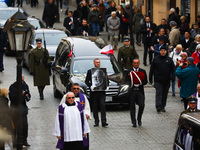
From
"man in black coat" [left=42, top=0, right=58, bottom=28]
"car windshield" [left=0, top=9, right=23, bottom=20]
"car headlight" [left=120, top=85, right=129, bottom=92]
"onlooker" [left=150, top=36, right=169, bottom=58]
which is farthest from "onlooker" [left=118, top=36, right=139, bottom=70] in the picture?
"man in black coat" [left=42, top=0, right=58, bottom=28]

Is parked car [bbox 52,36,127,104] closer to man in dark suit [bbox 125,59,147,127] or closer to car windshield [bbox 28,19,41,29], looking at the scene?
man in dark suit [bbox 125,59,147,127]

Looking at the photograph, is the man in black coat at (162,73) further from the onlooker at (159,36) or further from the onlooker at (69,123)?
the onlooker at (69,123)

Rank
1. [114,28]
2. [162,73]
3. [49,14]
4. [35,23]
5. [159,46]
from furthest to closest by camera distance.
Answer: [49,14] < [114,28] < [35,23] < [159,46] < [162,73]

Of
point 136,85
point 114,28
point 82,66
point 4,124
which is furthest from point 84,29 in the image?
point 4,124

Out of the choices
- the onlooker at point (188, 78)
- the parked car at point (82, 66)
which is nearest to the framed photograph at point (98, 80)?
the parked car at point (82, 66)

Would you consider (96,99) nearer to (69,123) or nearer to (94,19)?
(69,123)

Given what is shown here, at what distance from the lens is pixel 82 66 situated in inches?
772

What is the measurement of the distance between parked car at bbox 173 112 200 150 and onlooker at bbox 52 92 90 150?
2.65 meters

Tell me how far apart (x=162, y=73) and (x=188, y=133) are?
8452 millimetres

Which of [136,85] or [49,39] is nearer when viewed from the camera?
[136,85]

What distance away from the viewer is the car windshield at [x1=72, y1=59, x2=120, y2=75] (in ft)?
63.9

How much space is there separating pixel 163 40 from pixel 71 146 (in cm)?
1076

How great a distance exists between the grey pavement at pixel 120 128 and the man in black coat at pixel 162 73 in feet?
1.94

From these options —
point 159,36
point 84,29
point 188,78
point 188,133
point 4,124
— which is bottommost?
point 4,124
